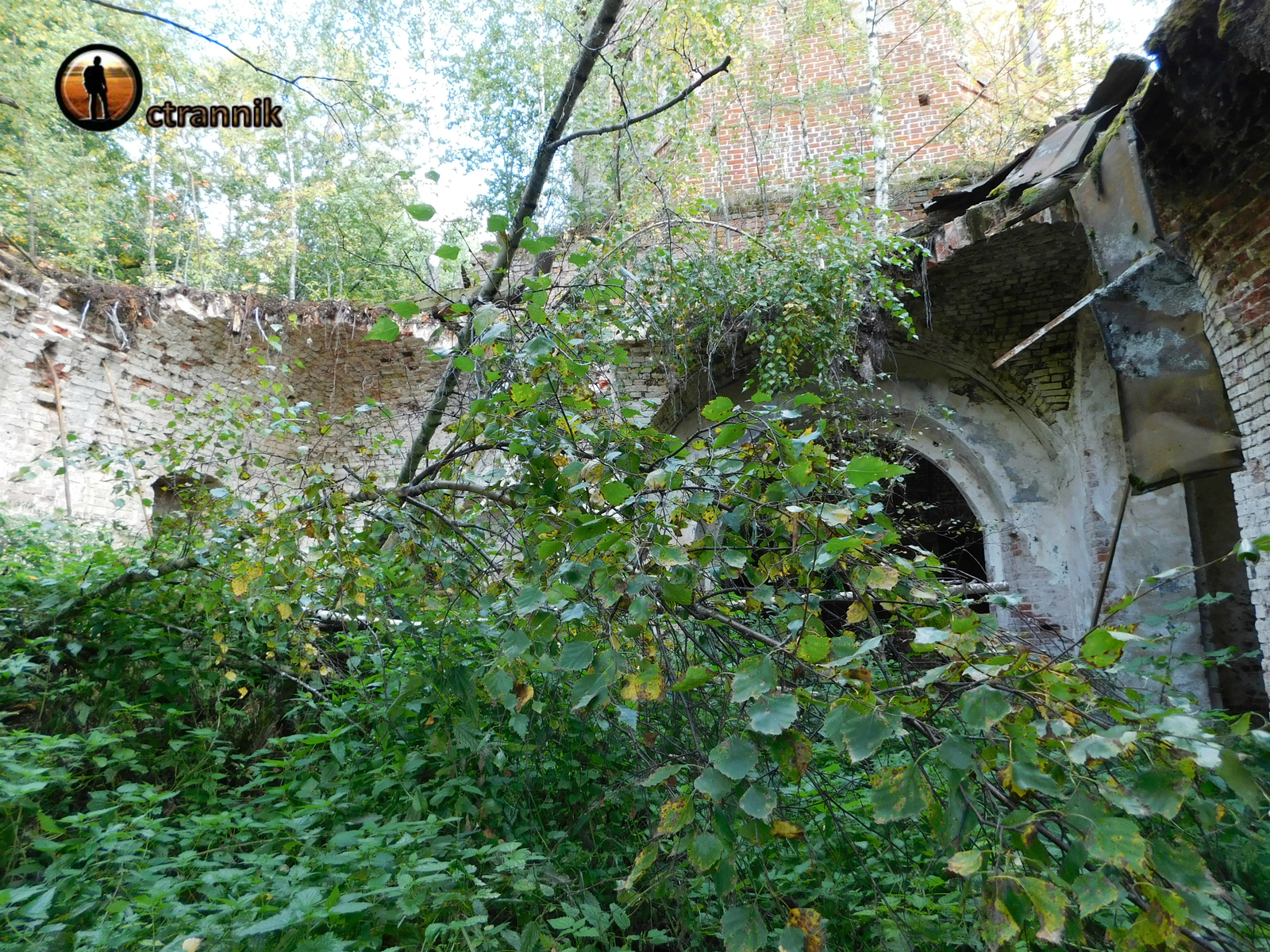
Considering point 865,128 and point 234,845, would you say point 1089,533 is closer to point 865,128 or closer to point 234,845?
point 865,128

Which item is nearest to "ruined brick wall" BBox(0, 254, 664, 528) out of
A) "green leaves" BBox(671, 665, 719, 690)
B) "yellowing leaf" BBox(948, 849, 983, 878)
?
"green leaves" BBox(671, 665, 719, 690)

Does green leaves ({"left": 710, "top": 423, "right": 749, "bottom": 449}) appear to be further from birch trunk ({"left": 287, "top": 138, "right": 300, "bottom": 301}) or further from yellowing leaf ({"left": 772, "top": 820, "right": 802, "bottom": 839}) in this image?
birch trunk ({"left": 287, "top": 138, "right": 300, "bottom": 301})

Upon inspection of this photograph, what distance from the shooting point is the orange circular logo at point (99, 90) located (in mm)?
4305

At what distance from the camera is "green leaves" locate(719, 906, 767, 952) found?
1.34 meters

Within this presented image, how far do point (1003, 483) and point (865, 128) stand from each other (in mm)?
4516

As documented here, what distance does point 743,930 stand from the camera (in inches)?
53.9

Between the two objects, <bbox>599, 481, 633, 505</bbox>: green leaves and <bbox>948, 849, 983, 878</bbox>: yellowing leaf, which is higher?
<bbox>599, 481, 633, 505</bbox>: green leaves

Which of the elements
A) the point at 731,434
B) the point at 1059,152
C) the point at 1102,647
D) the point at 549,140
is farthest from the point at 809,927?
the point at 1059,152

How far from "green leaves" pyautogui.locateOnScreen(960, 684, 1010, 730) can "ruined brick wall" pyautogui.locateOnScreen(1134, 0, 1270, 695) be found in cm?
373

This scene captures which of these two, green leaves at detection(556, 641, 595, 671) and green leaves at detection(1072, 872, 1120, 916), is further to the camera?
green leaves at detection(556, 641, 595, 671)

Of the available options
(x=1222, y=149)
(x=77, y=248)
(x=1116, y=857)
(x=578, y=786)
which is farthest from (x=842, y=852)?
(x=77, y=248)

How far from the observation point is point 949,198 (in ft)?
22.0

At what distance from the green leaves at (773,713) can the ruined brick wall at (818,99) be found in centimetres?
841

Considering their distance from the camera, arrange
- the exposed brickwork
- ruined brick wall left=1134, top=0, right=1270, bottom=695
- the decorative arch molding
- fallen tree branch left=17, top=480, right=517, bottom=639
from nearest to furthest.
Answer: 1. fallen tree branch left=17, top=480, right=517, bottom=639
2. ruined brick wall left=1134, top=0, right=1270, bottom=695
3. the exposed brickwork
4. the decorative arch molding
